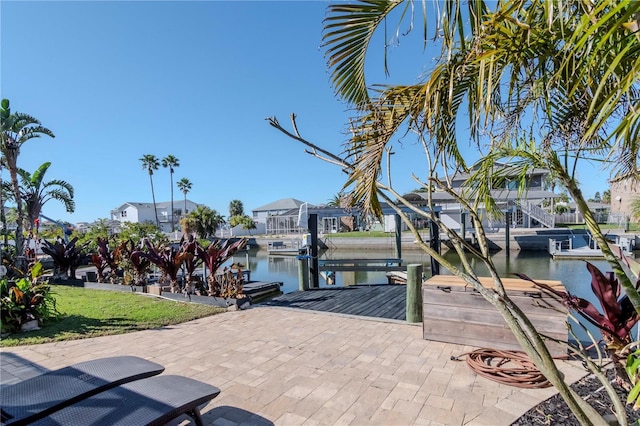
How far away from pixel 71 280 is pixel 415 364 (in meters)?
10.4

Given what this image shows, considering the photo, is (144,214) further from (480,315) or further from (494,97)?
(494,97)

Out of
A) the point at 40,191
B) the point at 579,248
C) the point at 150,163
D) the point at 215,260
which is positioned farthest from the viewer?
the point at 150,163

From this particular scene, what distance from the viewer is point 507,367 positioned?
340cm

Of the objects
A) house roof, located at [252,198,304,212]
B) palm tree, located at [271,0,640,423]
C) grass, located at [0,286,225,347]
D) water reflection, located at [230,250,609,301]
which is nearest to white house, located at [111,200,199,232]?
house roof, located at [252,198,304,212]

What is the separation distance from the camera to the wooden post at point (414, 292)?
5.07 meters

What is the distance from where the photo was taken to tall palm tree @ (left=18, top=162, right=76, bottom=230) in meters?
14.7

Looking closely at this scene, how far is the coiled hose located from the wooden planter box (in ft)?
0.65

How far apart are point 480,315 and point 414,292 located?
1.27 m

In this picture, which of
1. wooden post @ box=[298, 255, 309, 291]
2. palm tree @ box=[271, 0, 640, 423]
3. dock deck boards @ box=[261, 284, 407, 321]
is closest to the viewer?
palm tree @ box=[271, 0, 640, 423]

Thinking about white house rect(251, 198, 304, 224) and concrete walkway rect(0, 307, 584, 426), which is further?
white house rect(251, 198, 304, 224)

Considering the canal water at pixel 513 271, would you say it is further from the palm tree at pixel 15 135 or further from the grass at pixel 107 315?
the palm tree at pixel 15 135

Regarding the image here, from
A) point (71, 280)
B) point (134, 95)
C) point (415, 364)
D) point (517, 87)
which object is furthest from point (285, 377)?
point (134, 95)

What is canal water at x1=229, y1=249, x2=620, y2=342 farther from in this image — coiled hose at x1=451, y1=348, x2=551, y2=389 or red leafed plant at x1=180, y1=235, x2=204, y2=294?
coiled hose at x1=451, y1=348, x2=551, y2=389

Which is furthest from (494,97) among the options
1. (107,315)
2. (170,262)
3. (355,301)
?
(170,262)
